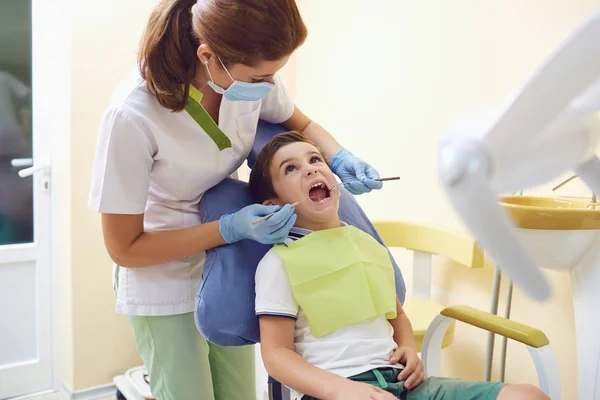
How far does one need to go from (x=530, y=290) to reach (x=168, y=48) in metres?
0.93

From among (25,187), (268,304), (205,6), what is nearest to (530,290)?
(268,304)

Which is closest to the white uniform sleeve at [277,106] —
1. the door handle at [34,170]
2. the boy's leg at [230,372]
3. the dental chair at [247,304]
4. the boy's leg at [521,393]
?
the dental chair at [247,304]

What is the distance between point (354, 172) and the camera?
153 cm

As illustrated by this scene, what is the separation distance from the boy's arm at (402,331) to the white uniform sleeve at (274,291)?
278 mm

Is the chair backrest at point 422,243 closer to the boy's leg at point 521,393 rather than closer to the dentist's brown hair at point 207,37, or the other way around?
the boy's leg at point 521,393

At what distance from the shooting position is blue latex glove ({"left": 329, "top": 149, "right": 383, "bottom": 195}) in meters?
1.45

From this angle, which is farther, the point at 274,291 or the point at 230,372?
the point at 230,372

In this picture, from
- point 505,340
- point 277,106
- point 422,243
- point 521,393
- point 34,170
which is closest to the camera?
point 521,393

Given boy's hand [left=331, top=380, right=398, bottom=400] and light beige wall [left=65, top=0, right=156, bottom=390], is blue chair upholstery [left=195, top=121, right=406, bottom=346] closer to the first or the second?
boy's hand [left=331, top=380, right=398, bottom=400]

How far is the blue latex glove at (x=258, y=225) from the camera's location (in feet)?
4.08

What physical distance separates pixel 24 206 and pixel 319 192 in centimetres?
194

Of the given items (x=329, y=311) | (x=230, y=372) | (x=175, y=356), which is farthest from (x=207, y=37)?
(x=230, y=372)

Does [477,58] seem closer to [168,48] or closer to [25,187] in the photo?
[168,48]

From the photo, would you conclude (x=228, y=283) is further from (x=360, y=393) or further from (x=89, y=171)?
(x=89, y=171)
